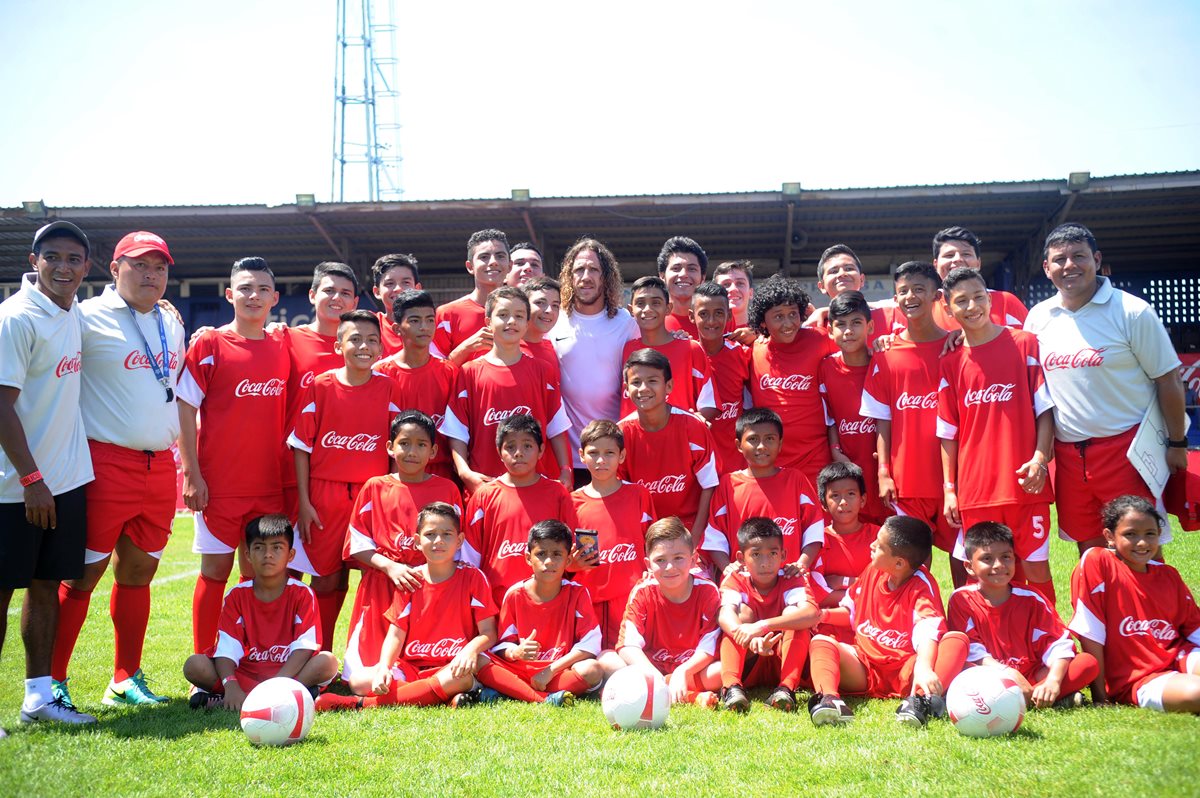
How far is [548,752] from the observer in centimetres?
348

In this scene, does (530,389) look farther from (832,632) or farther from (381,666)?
(832,632)

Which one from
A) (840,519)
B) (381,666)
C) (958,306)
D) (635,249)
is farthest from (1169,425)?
(635,249)

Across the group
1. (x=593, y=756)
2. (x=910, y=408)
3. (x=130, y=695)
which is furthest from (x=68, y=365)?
(x=910, y=408)

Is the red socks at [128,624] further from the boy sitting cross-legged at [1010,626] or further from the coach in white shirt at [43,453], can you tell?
the boy sitting cross-legged at [1010,626]

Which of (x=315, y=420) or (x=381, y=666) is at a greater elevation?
(x=315, y=420)

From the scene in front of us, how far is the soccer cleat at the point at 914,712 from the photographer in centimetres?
365

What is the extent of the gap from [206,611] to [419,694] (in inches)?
58.6

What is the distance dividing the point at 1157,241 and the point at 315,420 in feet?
51.4

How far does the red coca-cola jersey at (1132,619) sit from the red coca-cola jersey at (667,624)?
5.54ft

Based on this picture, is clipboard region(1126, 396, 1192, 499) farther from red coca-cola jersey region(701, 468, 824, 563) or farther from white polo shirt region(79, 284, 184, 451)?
white polo shirt region(79, 284, 184, 451)

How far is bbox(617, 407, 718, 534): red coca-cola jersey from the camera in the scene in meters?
A: 5.10

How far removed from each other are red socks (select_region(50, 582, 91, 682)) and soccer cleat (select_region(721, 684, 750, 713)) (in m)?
3.13

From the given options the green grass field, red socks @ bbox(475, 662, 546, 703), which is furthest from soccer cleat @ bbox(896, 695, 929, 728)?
red socks @ bbox(475, 662, 546, 703)

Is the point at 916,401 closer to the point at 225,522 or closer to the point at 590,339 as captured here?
the point at 590,339
